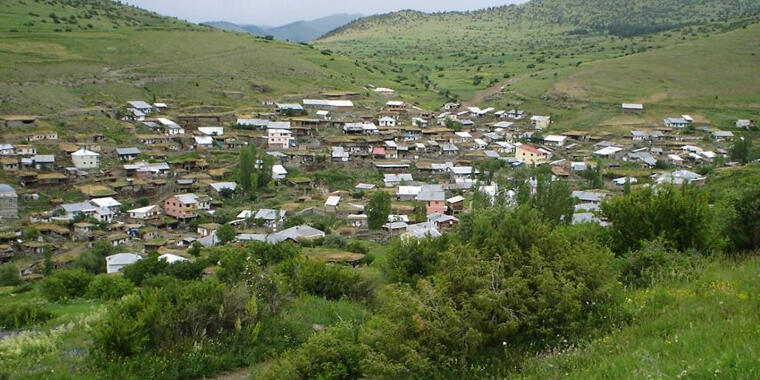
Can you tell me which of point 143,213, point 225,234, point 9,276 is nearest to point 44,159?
point 143,213

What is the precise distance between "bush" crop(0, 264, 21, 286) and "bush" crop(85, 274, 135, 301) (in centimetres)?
1138

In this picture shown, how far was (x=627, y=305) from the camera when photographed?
7141 millimetres

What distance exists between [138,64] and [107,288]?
59.0 meters

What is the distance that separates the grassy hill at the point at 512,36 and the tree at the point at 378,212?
156 feet

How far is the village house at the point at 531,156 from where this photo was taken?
5100 cm

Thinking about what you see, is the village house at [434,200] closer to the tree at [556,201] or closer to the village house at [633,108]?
the tree at [556,201]

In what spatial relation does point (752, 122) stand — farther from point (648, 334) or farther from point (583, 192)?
point (648, 334)

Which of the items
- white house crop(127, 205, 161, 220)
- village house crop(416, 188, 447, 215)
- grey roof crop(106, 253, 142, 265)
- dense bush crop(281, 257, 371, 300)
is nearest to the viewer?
dense bush crop(281, 257, 371, 300)

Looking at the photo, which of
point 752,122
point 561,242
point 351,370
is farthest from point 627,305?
point 752,122

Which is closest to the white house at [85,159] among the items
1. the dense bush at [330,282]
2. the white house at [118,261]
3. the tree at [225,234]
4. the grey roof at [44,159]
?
the grey roof at [44,159]

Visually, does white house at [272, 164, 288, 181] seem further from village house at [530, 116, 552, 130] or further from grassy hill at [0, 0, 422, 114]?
village house at [530, 116, 552, 130]

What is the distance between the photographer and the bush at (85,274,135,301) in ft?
55.2

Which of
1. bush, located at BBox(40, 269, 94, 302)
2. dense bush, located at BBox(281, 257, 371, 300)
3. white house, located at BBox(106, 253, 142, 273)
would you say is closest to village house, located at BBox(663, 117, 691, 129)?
white house, located at BBox(106, 253, 142, 273)

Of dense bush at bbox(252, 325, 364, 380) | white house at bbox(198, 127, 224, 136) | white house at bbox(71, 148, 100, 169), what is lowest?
white house at bbox(71, 148, 100, 169)
